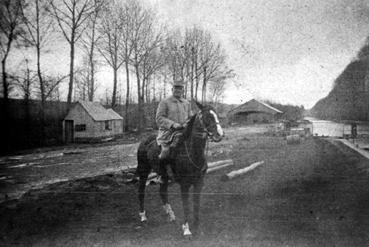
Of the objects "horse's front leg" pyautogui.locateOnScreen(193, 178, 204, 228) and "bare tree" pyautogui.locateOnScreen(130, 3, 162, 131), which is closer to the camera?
"horse's front leg" pyautogui.locateOnScreen(193, 178, 204, 228)

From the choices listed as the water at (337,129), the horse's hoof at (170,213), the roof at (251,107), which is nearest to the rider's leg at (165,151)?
the horse's hoof at (170,213)

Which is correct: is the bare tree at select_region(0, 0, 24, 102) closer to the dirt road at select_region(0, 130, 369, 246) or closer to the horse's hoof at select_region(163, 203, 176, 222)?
the dirt road at select_region(0, 130, 369, 246)

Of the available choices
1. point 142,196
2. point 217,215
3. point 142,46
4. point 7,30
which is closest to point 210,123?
point 217,215

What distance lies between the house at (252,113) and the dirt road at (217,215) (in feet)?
57.9

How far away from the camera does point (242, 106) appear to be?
82.8ft

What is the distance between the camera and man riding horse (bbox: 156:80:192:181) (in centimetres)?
510

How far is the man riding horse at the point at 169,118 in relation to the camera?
5.10 m

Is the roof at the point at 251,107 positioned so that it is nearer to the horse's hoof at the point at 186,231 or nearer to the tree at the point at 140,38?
the tree at the point at 140,38

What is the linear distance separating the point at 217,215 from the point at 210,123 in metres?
2.11

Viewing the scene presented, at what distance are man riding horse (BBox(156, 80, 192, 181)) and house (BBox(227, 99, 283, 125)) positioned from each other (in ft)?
64.7

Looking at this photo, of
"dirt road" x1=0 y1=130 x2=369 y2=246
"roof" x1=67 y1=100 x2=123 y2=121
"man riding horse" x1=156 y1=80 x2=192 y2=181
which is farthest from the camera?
"roof" x1=67 y1=100 x2=123 y2=121

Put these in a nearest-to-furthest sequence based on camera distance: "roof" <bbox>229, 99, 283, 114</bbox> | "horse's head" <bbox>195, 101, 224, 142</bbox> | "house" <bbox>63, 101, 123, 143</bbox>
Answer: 1. "horse's head" <bbox>195, 101, 224, 142</bbox>
2. "house" <bbox>63, 101, 123, 143</bbox>
3. "roof" <bbox>229, 99, 283, 114</bbox>

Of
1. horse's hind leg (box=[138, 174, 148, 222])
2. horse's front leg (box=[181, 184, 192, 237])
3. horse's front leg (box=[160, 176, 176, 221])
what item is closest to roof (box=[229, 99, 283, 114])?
horse's hind leg (box=[138, 174, 148, 222])

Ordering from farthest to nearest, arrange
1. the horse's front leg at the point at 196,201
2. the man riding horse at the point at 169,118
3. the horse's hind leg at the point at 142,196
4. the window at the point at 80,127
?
the window at the point at 80,127 → the horse's hind leg at the point at 142,196 → the man riding horse at the point at 169,118 → the horse's front leg at the point at 196,201
